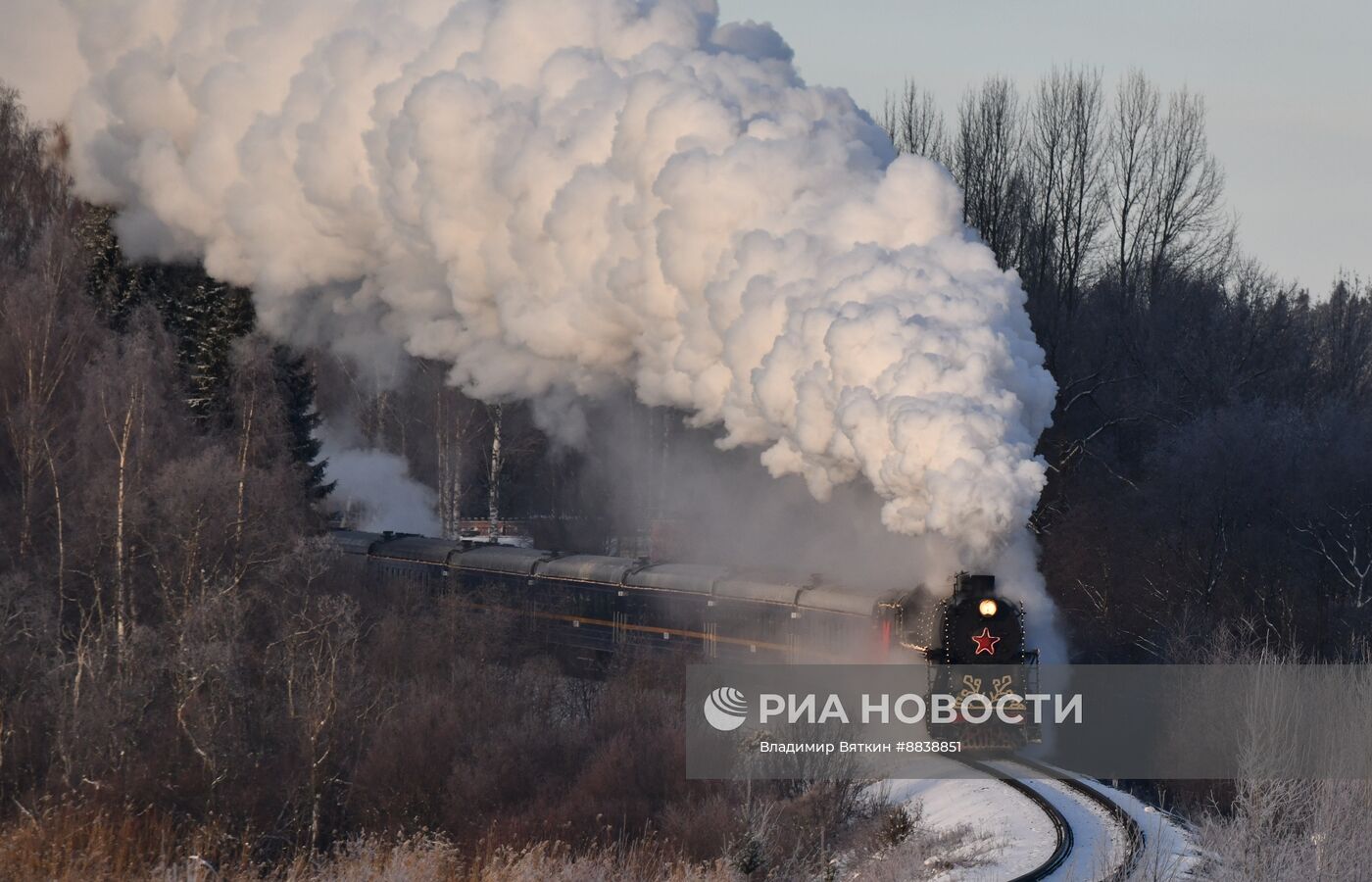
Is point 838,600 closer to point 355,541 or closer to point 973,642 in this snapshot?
point 973,642

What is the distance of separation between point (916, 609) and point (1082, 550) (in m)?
23.0

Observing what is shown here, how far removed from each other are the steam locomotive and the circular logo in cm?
63

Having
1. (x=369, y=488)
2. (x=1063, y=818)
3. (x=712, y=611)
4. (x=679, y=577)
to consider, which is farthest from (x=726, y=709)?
(x=369, y=488)

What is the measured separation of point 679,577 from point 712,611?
5.00 ft

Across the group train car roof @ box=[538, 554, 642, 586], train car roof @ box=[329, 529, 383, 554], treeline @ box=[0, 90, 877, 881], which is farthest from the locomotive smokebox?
train car roof @ box=[329, 529, 383, 554]

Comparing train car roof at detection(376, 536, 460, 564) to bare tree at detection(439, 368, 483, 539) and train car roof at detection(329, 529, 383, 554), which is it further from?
bare tree at detection(439, 368, 483, 539)

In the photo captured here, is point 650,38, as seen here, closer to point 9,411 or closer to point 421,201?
point 421,201

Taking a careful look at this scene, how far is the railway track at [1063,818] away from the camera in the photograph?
1636cm

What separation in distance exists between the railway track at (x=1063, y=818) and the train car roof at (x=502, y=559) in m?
13.5

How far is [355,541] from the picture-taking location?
3906 cm

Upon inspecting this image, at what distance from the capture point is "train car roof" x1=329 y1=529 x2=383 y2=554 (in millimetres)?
38250

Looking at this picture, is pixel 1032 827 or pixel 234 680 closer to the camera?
pixel 1032 827

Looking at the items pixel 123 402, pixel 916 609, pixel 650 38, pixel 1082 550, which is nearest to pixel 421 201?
pixel 650 38

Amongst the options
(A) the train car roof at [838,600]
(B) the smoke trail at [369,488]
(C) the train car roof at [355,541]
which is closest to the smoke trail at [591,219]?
(A) the train car roof at [838,600]
